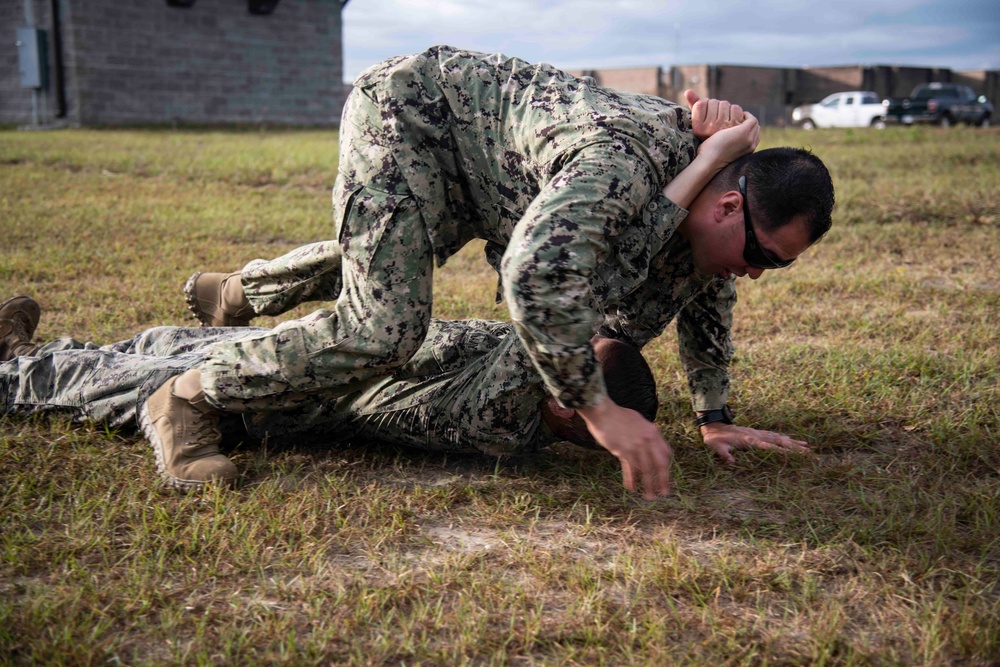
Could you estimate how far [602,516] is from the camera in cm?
239

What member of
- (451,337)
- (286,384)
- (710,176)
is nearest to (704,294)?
(710,176)

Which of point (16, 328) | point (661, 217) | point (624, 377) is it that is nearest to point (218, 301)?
point (16, 328)

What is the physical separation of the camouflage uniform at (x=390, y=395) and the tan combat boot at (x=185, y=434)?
164mm

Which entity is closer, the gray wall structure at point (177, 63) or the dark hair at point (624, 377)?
the dark hair at point (624, 377)

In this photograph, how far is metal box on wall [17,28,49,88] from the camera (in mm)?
16109

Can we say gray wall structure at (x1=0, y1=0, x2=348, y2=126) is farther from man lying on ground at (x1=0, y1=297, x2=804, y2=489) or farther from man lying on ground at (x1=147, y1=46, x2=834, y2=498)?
man lying on ground at (x1=147, y1=46, x2=834, y2=498)

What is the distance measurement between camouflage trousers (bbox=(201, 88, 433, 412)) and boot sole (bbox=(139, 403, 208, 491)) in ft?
0.72

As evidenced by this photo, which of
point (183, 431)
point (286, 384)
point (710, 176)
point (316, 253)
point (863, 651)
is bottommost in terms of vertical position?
point (863, 651)

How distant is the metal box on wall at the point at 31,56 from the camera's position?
1611 centimetres

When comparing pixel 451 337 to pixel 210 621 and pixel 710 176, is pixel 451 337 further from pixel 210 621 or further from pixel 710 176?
pixel 210 621

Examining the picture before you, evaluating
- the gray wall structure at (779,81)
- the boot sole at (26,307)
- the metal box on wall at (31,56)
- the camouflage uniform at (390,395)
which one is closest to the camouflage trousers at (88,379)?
the camouflage uniform at (390,395)

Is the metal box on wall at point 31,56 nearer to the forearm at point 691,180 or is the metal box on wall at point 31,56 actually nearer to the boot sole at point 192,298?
the boot sole at point 192,298

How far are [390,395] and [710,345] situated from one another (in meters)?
1.07

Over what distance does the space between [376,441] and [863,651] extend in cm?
163
